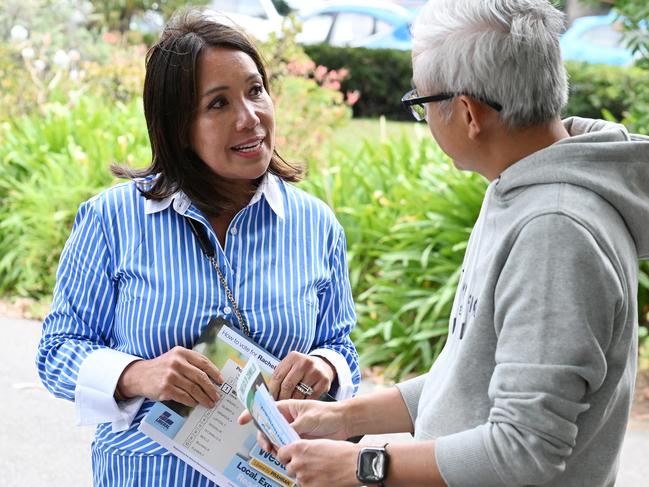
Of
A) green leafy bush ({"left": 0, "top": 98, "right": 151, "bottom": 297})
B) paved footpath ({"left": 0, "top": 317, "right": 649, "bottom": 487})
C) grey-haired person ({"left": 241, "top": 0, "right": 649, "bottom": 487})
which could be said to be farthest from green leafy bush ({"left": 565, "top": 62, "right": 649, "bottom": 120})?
grey-haired person ({"left": 241, "top": 0, "right": 649, "bottom": 487})

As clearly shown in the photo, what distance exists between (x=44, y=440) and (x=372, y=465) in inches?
155

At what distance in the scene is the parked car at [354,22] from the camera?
21359mm

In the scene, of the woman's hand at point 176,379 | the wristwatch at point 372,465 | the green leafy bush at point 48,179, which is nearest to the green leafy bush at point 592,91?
the green leafy bush at point 48,179

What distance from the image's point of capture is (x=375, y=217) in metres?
6.66

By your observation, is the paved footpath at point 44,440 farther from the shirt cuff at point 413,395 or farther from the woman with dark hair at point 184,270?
the shirt cuff at point 413,395

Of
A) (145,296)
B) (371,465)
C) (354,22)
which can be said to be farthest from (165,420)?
(354,22)

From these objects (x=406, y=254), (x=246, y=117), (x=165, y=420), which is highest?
(x=246, y=117)

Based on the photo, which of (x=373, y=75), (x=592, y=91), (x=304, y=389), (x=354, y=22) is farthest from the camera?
(x=354, y=22)

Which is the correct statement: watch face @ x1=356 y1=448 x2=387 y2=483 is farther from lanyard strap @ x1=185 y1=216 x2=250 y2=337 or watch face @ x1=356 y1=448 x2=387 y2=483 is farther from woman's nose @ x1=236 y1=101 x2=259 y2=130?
woman's nose @ x1=236 y1=101 x2=259 y2=130

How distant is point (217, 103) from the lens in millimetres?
2535

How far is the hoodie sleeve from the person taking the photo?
1.62 meters

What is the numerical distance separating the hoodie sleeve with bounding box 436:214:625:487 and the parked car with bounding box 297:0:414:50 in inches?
785

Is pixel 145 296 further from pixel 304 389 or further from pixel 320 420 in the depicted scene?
pixel 320 420

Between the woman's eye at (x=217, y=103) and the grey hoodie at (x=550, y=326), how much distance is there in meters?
0.90
